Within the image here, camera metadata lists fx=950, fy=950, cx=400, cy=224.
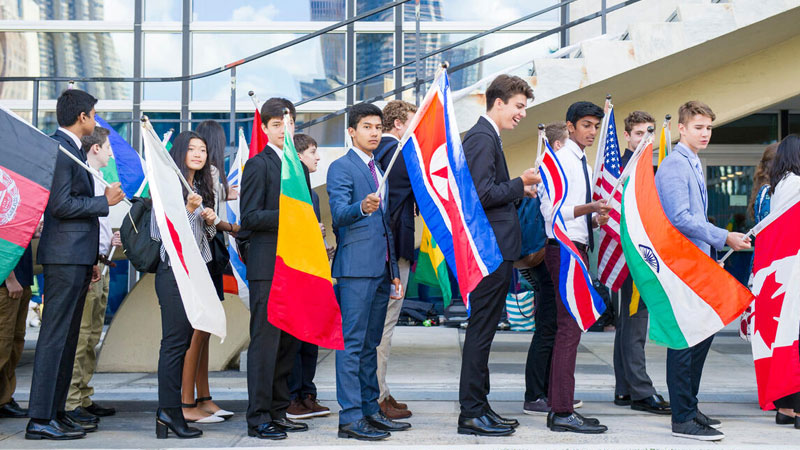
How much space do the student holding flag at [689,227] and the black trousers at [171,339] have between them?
118 inches

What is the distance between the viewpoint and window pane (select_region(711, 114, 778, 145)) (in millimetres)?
13945

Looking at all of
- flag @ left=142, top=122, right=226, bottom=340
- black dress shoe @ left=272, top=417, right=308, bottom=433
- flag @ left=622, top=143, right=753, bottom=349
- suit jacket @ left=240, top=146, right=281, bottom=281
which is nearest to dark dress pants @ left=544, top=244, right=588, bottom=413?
flag @ left=622, top=143, right=753, bottom=349

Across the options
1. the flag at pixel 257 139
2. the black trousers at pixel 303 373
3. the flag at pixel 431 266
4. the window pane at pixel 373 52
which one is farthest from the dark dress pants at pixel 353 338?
the window pane at pixel 373 52

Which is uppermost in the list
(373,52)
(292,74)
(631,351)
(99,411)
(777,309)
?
(373,52)

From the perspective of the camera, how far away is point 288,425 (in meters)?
6.00

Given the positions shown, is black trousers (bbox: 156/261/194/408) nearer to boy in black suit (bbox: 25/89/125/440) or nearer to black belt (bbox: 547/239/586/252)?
boy in black suit (bbox: 25/89/125/440)

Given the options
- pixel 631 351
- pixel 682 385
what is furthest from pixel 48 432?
pixel 631 351

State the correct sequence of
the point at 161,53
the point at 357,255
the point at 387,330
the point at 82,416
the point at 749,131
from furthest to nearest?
the point at 161,53
the point at 749,131
the point at 387,330
the point at 82,416
the point at 357,255

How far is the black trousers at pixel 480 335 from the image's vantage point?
5785 mm

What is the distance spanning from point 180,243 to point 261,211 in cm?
52

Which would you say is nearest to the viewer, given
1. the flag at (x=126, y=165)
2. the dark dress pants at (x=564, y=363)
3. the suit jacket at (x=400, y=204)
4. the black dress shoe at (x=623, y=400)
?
the dark dress pants at (x=564, y=363)

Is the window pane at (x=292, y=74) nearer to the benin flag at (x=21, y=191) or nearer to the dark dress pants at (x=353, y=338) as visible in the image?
the benin flag at (x=21, y=191)

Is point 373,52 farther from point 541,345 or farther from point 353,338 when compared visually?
point 353,338

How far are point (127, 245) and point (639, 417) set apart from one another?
11.9ft
